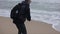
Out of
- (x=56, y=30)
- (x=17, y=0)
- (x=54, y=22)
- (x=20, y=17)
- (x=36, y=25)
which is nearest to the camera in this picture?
(x=20, y=17)

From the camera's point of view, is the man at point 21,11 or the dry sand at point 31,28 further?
the dry sand at point 31,28

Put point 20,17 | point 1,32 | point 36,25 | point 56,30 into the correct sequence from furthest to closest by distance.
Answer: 1. point 36,25
2. point 56,30
3. point 1,32
4. point 20,17

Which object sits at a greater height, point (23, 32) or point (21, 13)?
point (21, 13)

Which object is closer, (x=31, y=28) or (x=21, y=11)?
Result: (x=21, y=11)

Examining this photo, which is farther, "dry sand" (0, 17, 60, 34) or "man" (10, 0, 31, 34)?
"dry sand" (0, 17, 60, 34)

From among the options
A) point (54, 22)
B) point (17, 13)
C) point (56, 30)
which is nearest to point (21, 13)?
point (17, 13)

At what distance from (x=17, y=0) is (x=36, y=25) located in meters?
10.9

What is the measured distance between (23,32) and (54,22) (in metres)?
3.92

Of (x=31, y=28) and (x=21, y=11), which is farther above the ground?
(x=21, y=11)

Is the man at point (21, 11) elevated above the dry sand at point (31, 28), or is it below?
above

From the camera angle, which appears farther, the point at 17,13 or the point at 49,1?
the point at 49,1

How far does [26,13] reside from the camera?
5883 millimetres

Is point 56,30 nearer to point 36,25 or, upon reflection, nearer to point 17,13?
point 36,25

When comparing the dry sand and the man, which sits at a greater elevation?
the man
